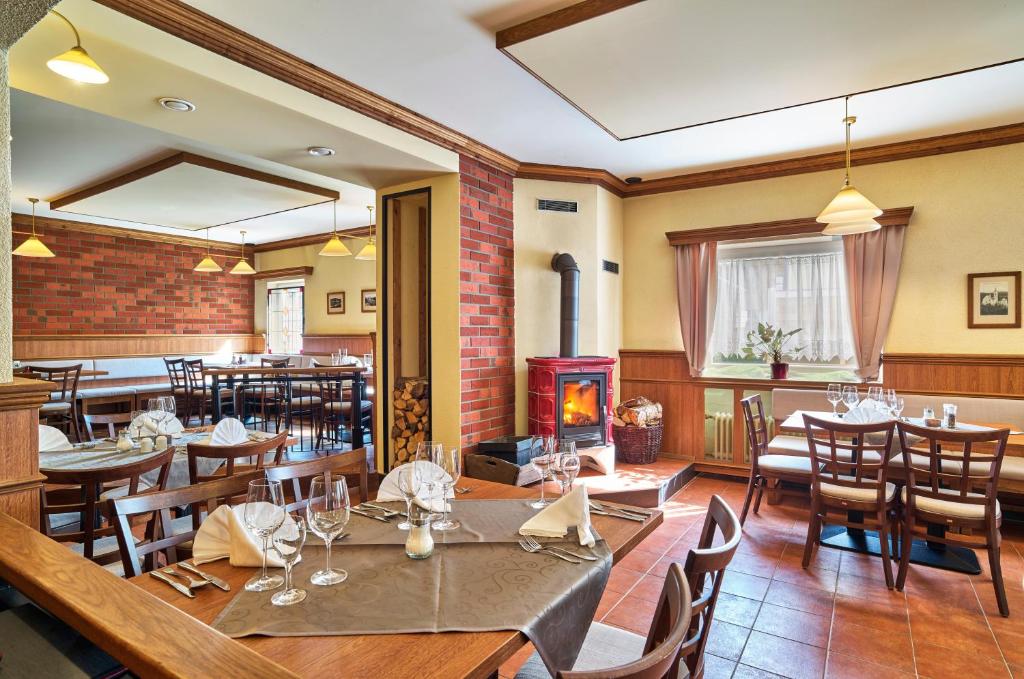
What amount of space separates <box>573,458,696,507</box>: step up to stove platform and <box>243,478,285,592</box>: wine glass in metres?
2.89

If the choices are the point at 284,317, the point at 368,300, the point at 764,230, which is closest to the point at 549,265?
the point at 764,230

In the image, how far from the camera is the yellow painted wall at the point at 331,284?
27.1 feet

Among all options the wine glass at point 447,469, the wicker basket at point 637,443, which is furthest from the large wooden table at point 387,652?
the wicker basket at point 637,443

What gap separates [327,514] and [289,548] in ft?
0.40

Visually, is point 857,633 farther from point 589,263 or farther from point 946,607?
point 589,263

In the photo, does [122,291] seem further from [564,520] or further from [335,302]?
[564,520]

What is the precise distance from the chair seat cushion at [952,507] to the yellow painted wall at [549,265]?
8.91ft

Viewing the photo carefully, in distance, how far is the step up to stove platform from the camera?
13.9ft

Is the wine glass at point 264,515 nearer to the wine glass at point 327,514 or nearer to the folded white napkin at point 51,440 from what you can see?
the wine glass at point 327,514

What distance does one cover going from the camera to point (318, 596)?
46.6 inches

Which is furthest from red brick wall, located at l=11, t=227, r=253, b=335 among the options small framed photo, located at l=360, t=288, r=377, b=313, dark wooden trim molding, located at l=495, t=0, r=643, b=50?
dark wooden trim molding, located at l=495, t=0, r=643, b=50

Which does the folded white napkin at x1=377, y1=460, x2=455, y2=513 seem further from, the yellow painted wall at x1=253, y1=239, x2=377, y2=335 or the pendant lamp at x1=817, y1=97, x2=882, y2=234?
the yellow painted wall at x1=253, y1=239, x2=377, y2=335

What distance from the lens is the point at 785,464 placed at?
12.3ft

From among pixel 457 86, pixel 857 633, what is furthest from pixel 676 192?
pixel 857 633
